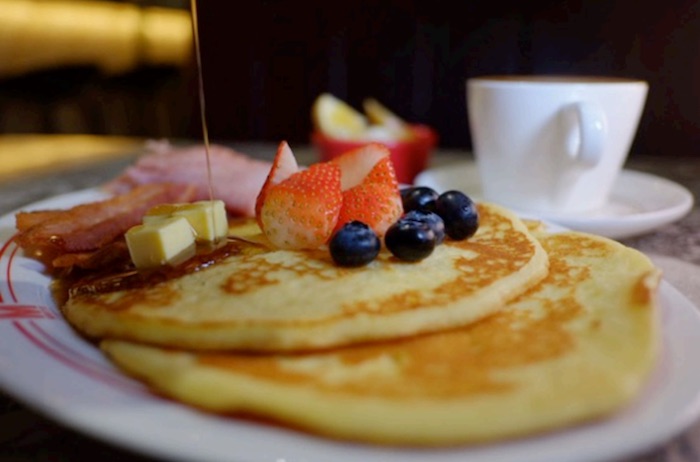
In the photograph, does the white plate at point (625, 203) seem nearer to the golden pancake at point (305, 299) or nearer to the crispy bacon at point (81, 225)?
the golden pancake at point (305, 299)

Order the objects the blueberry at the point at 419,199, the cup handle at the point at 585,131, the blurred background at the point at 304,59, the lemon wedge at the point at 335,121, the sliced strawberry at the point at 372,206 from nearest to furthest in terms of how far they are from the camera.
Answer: the sliced strawberry at the point at 372,206 → the blueberry at the point at 419,199 → the cup handle at the point at 585,131 → the lemon wedge at the point at 335,121 → the blurred background at the point at 304,59

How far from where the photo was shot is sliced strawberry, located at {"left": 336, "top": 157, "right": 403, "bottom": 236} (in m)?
0.93

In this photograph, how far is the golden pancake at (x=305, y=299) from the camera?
635mm

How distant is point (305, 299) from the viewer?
704 millimetres

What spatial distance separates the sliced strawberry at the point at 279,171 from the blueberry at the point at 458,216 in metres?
0.26

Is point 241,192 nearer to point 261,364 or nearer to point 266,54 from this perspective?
point 261,364

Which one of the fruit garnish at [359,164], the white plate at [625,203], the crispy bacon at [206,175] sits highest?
the fruit garnish at [359,164]

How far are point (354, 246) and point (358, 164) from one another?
288 millimetres

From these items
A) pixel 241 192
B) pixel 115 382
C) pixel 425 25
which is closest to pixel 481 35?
pixel 425 25

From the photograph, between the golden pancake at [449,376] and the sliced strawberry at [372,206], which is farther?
the sliced strawberry at [372,206]

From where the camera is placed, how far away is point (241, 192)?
133 centimetres

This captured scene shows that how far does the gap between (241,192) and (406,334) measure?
763 millimetres

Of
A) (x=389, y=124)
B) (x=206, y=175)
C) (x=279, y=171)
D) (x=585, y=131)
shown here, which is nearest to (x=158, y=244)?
(x=279, y=171)

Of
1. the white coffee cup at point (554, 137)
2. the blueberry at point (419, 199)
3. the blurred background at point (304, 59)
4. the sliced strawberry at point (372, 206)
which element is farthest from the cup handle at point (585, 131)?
the blurred background at point (304, 59)
